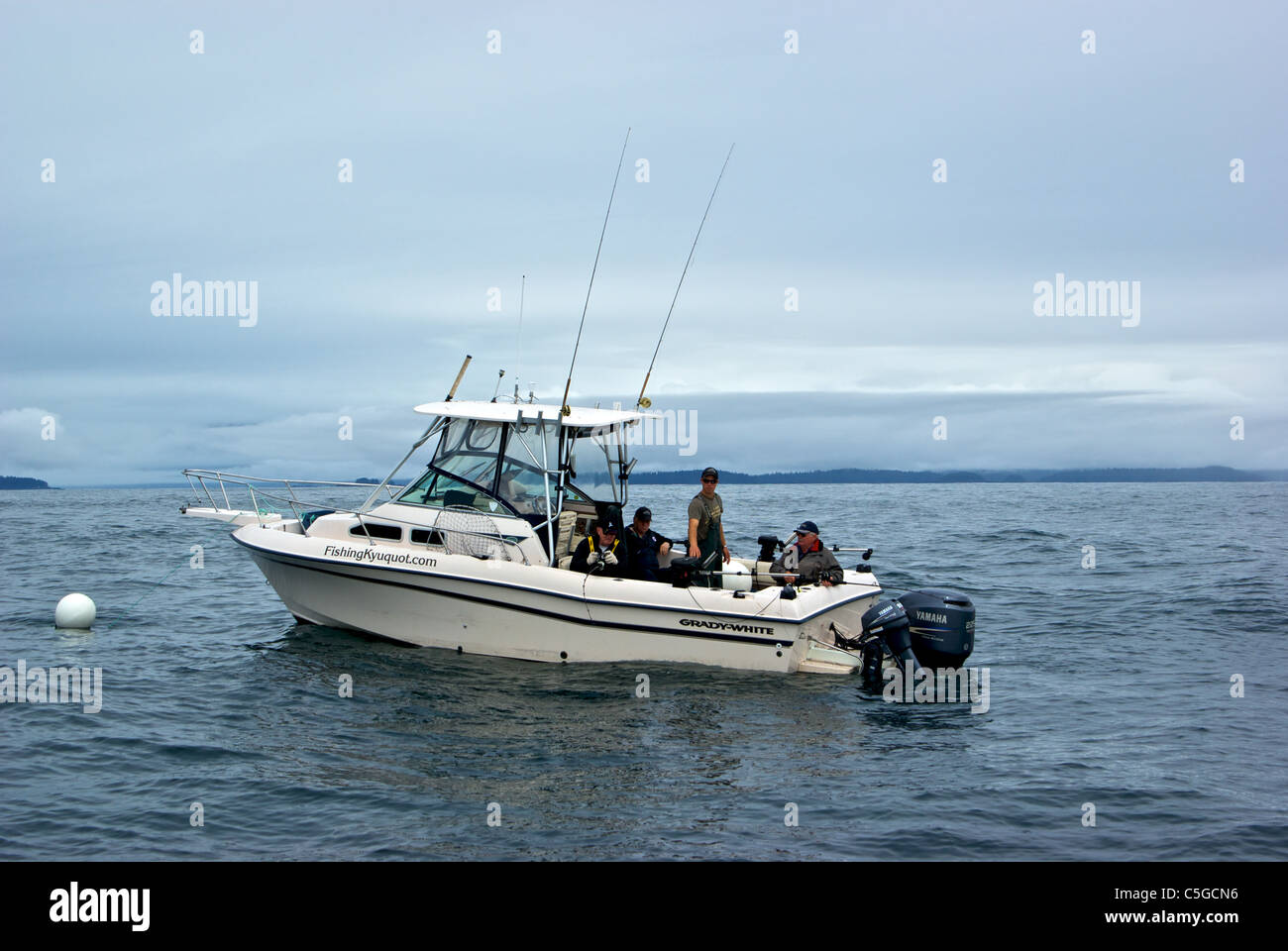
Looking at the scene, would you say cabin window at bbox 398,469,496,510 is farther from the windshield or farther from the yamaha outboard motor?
the yamaha outboard motor

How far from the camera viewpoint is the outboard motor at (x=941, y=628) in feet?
36.2

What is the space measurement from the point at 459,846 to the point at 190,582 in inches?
644

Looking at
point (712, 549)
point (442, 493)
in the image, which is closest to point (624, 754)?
point (712, 549)

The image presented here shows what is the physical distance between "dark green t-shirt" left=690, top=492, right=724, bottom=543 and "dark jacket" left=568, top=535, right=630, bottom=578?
0.90 metres

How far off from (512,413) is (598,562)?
211 cm

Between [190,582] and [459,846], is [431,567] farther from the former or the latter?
[190,582]

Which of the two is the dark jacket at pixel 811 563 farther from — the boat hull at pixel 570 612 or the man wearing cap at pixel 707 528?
the man wearing cap at pixel 707 528

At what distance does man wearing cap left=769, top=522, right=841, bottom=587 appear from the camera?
1185 cm

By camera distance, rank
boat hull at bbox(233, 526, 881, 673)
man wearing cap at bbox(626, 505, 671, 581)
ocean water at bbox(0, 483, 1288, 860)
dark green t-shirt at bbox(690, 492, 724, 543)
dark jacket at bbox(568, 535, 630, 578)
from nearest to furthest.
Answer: ocean water at bbox(0, 483, 1288, 860) < boat hull at bbox(233, 526, 881, 673) < dark jacket at bbox(568, 535, 630, 578) < man wearing cap at bbox(626, 505, 671, 581) < dark green t-shirt at bbox(690, 492, 724, 543)

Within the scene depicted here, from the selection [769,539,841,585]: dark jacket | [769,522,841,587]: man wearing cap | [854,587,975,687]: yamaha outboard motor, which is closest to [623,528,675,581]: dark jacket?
[769,522,841,587]: man wearing cap

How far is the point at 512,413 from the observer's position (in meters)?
12.5

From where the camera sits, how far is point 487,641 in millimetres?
11945

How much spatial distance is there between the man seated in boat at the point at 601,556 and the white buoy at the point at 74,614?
7.90m
